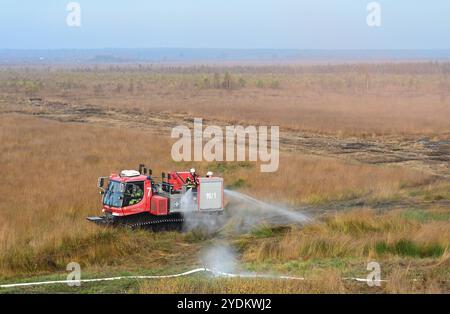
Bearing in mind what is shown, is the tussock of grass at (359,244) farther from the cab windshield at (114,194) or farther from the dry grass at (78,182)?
the cab windshield at (114,194)

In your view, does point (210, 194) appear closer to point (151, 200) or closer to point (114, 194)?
point (151, 200)

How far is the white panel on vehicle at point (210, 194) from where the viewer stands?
1869cm

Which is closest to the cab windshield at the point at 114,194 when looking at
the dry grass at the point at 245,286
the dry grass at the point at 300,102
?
the dry grass at the point at 245,286

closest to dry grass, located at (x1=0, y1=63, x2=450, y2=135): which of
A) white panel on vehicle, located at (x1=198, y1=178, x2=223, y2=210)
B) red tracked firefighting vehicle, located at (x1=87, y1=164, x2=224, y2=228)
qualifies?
white panel on vehicle, located at (x1=198, y1=178, x2=223, y2=210)

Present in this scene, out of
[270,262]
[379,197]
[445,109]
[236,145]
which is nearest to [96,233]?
[270,262]

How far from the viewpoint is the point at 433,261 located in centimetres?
1245

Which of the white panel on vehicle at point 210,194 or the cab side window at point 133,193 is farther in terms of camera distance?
the white panel on vehicle at point 210,194

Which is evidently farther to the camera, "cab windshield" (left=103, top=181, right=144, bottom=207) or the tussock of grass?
"cab windshield" (left=103, top=181, right=144, bottom=207)

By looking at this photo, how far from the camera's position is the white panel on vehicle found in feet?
61.3

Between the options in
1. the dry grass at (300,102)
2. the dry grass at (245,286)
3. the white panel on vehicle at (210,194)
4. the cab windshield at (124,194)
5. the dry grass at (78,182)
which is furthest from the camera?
the dry grass at (300,102)

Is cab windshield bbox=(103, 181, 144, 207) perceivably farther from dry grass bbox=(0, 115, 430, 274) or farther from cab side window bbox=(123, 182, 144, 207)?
dry grass bbox=(0, 115, 430, 274)

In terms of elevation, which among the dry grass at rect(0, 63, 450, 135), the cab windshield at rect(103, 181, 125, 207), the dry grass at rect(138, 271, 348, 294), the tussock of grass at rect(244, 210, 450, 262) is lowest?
the dry grass at rect(0, 63, 450, 135)

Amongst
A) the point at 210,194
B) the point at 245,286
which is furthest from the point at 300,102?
the point at 245,286

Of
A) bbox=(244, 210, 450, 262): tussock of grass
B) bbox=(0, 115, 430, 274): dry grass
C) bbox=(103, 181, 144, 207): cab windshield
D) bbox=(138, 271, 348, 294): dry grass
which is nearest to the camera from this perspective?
bbox=(138, 271, 348, 294): dry grass
